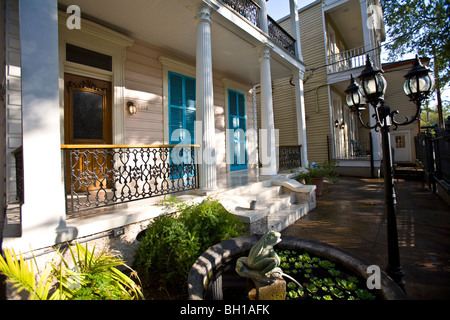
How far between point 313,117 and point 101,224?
972 centimetres

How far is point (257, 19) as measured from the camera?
5535 millimetres

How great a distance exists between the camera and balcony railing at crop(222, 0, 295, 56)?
4.92 metres

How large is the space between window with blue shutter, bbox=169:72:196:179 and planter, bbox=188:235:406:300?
341 centimetres

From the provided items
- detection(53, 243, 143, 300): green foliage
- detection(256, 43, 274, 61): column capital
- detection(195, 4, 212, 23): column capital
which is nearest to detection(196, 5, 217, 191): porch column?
detection(195, 4, 212, 23): column capital

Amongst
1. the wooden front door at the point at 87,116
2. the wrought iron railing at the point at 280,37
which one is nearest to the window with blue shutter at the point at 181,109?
the wooden front door at the point at 87,116

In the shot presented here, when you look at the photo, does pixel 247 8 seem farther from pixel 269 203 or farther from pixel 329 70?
pixel 329 70

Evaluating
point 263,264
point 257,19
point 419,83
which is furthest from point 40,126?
point 257,19

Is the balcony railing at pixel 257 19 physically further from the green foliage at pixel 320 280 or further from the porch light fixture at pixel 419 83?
the green foliage at pixel 320 280

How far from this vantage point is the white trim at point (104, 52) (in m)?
3.73

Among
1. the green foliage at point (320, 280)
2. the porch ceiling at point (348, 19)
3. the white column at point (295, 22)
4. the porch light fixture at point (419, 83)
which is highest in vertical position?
the porch ceiling at point (348, 19)

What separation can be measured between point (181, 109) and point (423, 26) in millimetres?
12303

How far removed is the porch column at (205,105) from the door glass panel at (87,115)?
2.06 metres

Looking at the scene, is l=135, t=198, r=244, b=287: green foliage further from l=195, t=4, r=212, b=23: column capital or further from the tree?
the tree

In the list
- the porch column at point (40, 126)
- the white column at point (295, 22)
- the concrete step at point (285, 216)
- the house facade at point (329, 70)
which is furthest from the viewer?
the house facade at point (329, 70)
